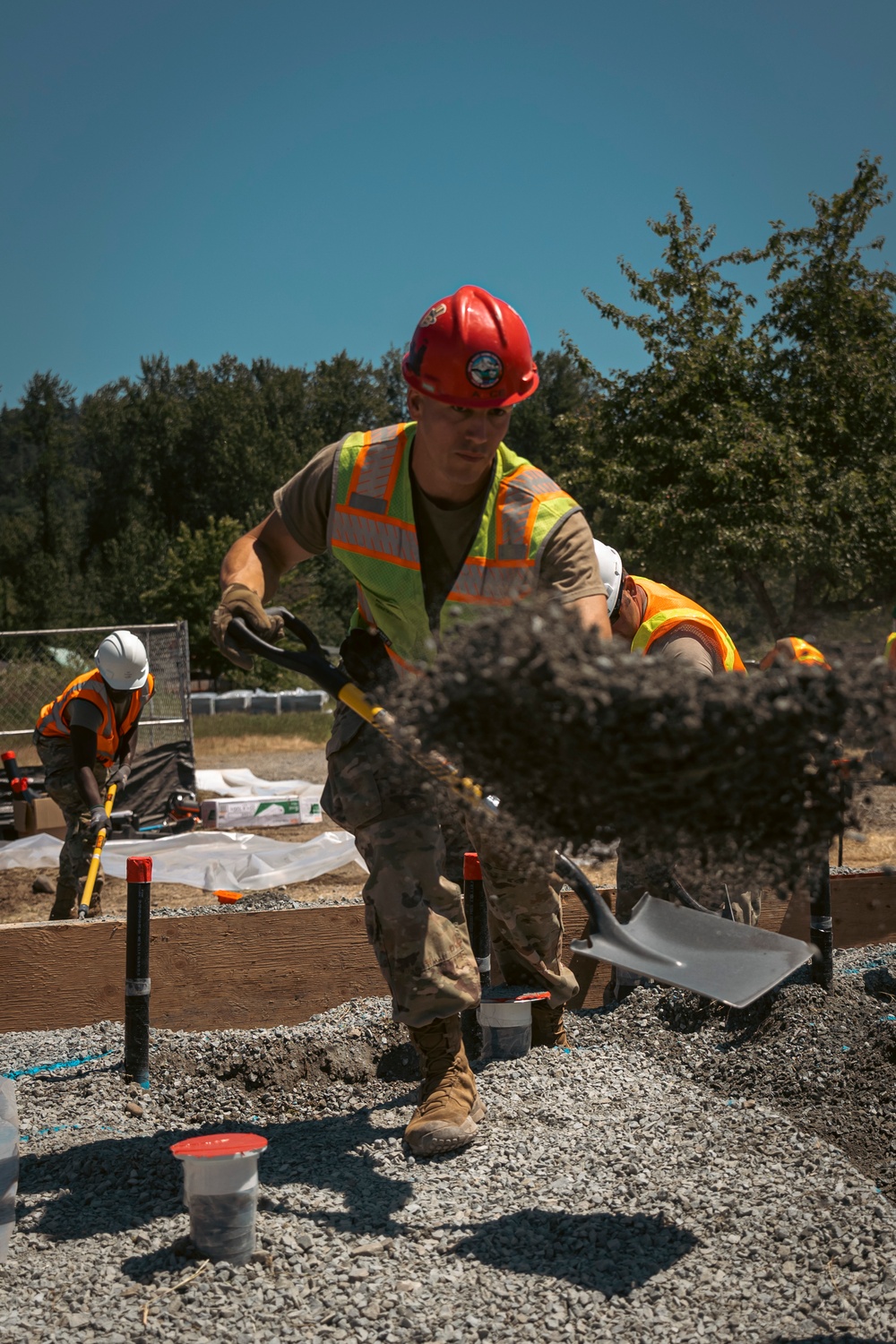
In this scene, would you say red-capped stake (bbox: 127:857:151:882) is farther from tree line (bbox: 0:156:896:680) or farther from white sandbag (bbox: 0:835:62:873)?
tree line (bbox: 0:156:896:680)

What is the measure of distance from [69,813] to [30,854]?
271 cm

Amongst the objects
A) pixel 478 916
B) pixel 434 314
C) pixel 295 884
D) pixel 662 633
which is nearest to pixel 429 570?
pixel 434 314

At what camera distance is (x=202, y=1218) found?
93.6 inches

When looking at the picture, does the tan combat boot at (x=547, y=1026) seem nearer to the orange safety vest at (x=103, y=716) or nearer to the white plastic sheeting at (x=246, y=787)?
the orange safety vest at (x=103, y=716)

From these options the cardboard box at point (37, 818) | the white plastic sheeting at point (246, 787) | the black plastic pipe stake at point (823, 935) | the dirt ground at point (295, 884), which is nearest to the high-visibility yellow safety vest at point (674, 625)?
the black plastic pipe stake at point (823, 935)

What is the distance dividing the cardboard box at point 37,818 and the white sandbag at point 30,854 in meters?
0.82

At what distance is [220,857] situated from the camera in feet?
29.3

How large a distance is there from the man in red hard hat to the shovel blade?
51cm

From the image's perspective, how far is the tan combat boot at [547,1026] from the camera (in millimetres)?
3904

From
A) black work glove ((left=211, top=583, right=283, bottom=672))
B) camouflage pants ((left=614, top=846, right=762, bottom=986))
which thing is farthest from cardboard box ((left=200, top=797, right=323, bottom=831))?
black work glove ((left=211, top=583, right=283, bottom=672))

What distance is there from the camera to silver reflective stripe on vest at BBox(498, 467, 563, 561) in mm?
3029

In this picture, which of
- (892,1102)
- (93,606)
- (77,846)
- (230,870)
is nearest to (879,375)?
(230,870)

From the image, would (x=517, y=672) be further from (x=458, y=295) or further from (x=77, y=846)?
(x=77, y=846)

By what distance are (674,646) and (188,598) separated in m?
38.5
